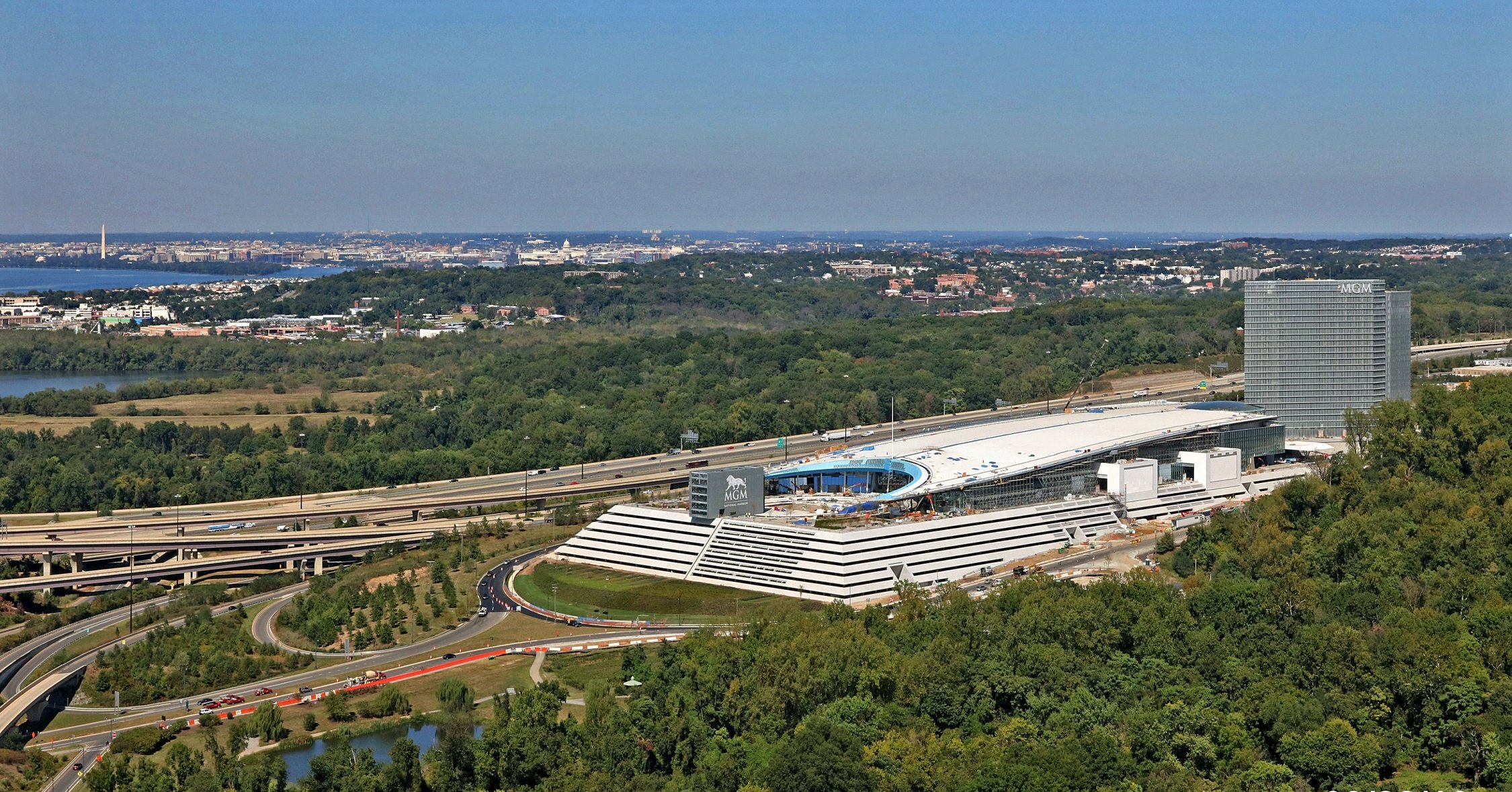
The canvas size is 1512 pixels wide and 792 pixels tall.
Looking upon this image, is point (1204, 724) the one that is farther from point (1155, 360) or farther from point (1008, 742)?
point (1155, 360)

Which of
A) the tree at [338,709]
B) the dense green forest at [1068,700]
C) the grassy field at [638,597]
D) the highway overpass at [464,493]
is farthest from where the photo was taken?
the highway overpass at [464,493]

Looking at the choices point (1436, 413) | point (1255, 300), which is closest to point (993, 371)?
point (1255, 300)

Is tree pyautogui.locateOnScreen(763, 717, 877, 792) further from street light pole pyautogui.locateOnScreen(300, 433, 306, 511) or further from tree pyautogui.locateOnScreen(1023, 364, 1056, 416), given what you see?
tree pyautogui.locateOnScreen(1023, 364, 1056, 416)

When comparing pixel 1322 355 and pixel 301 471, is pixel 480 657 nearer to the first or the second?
pixel 301 471

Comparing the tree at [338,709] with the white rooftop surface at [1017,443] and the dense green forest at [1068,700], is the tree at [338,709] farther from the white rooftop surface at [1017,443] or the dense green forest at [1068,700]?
the white rooftop surface at [1017,443]

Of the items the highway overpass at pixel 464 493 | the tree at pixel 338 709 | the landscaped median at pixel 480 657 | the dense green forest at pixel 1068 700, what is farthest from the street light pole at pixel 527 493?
the tree at pixel 338 709
